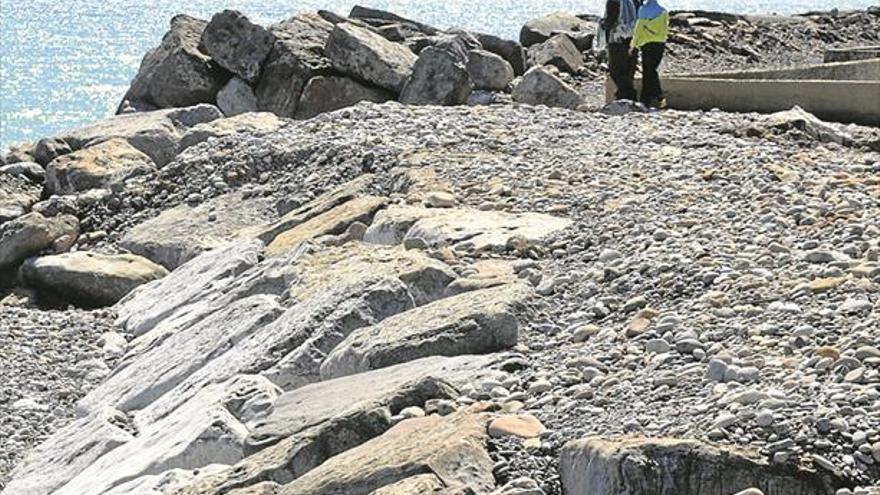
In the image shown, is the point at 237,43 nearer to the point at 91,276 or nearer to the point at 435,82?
the point at 435,82

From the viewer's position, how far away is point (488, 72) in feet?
66.6

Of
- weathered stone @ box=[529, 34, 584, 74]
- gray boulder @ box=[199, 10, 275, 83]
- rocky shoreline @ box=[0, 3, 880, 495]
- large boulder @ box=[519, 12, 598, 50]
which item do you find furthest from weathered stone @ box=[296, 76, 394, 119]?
large boulder @ box=[519, 12, 598, 50]

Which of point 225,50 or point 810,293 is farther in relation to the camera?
point 225,50

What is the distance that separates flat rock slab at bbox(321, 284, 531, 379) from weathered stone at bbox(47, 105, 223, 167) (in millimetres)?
8170

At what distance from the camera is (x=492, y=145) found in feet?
42.7

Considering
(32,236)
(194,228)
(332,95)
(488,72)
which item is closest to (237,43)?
(332,95)

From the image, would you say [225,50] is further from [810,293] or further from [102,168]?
[810,293]

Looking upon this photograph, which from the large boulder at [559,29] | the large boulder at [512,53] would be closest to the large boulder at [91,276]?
the large boulder at [512,53]

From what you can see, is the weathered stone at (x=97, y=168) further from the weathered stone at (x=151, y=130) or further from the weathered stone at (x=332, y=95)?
the weathered stone at (x=332, y=95)

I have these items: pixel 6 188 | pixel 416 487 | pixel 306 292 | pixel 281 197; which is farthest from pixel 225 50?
pixel 416 487

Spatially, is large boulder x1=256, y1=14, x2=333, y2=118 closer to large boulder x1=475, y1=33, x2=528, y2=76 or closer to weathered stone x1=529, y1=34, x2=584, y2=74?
large boulder x1=475, y1=33, x2=528, y2=76

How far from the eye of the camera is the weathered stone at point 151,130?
648 inches

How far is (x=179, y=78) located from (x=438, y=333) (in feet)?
40.6

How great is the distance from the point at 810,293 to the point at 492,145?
572cm
